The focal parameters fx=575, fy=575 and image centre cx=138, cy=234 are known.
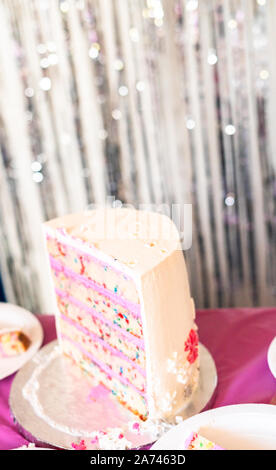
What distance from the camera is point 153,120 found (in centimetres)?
188

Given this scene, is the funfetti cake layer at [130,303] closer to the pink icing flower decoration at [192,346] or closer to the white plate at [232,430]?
the pink icing flower decoration at [192,346]

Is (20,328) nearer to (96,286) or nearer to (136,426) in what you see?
(96,286)

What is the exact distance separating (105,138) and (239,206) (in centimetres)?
51

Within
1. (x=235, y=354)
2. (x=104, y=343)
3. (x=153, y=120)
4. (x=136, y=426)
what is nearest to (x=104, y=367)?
(x=104, y=343)

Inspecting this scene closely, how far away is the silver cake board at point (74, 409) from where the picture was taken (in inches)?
50.0

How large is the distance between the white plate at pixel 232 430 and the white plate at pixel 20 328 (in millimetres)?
558

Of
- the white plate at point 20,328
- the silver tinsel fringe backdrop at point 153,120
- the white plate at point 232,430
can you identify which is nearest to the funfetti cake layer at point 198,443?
the white plate at point 232,430

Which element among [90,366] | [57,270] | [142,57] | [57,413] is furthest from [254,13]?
[57,413]

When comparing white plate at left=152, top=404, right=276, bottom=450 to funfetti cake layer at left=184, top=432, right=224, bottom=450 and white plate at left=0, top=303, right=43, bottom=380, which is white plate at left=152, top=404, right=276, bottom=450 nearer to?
funfetti cake layer at left=184, top=432, right=224, bottom=450

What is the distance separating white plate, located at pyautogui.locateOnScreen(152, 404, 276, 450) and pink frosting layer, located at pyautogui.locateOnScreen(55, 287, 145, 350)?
195 millimetres

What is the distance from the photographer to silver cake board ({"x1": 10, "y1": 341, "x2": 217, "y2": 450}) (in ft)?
4.17
